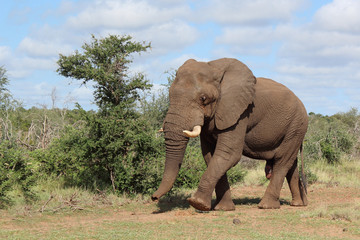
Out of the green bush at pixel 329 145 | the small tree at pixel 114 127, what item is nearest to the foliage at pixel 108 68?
the small tree at pixel 114 127

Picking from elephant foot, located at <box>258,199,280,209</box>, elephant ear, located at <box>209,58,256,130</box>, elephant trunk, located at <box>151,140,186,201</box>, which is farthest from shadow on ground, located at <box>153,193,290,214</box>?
elephant ear, located at <box>209,58,256,130</box>

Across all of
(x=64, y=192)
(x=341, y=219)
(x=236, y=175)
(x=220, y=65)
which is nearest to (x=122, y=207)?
(x=64, y=192)

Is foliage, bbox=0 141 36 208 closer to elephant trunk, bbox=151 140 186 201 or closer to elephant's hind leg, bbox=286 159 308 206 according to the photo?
elephant trunk, bbox=151 140 186 201

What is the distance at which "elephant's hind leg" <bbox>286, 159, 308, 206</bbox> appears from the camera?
1139 cm

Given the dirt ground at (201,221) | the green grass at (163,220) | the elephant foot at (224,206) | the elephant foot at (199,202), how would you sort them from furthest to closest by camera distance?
the elephant foot at (224,206) → the elephant foot at (199,202) → the dirt ground at (201,221) → the green grass at (163,220)

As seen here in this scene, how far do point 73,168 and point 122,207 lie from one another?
341 centimetres

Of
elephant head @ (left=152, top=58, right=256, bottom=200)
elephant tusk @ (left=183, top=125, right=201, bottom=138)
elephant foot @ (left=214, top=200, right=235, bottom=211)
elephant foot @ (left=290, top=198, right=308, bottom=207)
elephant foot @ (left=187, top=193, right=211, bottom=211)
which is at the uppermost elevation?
elephant head @ (left=152, top=58, right=256, bottom=200)

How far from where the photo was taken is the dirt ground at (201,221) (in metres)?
8.23

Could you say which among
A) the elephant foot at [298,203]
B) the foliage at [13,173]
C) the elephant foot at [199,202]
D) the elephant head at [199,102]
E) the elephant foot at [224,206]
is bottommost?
the elephant foot at [298,203]

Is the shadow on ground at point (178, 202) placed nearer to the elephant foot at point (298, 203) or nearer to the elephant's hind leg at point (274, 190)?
the elephant foot at point (298, 203)

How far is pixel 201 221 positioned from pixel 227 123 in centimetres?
199

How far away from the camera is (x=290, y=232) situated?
26.7ft

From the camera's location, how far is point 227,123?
9203mm

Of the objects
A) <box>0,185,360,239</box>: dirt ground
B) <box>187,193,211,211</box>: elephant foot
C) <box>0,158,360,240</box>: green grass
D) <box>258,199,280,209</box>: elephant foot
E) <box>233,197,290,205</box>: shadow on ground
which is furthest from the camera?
<box>233,197,290,205</box>: shadow on ground
